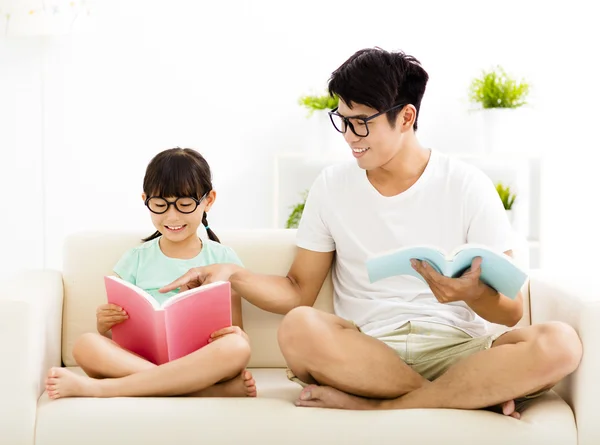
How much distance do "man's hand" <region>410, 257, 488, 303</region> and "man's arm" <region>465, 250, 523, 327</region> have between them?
0.34 feet

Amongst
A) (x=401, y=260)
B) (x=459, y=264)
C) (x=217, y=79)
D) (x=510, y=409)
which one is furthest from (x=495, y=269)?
(x=217, y=79)

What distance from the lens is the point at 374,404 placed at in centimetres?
193

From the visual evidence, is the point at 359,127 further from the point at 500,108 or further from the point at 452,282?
the point at 500,108

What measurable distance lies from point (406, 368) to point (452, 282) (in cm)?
24

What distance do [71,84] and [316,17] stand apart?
118cm

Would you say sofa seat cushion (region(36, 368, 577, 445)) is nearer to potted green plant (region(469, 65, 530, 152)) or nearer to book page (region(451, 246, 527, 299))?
book page (region(451, 246, 527, 299))

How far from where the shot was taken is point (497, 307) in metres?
2.04

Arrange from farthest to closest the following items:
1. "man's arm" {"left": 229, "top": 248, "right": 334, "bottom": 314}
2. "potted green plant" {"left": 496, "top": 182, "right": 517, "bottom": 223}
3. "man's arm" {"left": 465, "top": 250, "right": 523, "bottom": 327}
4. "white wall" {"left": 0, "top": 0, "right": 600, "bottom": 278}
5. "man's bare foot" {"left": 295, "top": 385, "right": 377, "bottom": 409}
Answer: "white wall" {"left": 0, "top": 0, "right": 600, "bottom": 278}, "potted green plant" {"left": 496, "top": 182, "right": 517, "bottom": 223}, "man's arm" {"left": 229, "top": 248, "right": 334, "bottom": 314}, "man's arm" {"left": 465, "top": 250, "right": 523, "bottom": 327}, "man's bare foot" {"left": 295, "top": 385, "right": 377, "bottom": 409}

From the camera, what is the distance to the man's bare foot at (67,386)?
1.91m

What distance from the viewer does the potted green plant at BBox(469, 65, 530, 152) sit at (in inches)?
148

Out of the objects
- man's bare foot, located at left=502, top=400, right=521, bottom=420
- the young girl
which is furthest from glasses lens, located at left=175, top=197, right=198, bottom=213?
man's bare foot, located at left=502, top=400, right=521, bottom=420

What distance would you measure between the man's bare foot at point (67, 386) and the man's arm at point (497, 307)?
887mm

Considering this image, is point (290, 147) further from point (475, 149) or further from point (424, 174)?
point (424, 174)

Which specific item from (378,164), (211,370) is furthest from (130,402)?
(378,164)
